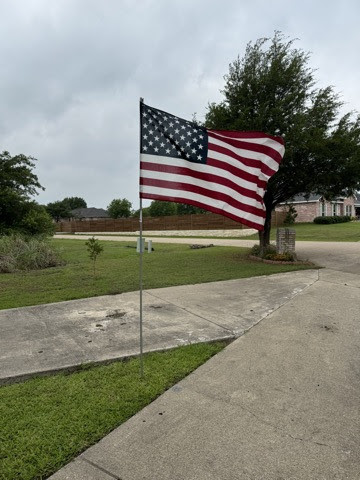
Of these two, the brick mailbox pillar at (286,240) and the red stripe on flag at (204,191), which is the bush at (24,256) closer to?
the brick mailbox pillar at (286,240)

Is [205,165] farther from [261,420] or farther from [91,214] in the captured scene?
[91,214]

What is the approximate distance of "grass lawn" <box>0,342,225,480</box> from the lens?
7.29 ft

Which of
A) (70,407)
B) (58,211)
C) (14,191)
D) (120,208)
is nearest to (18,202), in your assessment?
(14,191)

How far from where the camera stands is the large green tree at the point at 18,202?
14.2m

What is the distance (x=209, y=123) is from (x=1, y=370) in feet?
32.2

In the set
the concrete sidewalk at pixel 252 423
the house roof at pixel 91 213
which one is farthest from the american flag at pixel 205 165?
the house roof at pixel 91 213

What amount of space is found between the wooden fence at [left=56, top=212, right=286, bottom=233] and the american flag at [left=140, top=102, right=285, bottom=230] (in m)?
18.9

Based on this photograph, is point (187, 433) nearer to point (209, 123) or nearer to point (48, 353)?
point (48, 353)

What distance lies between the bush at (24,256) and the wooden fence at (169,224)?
37.5 feet

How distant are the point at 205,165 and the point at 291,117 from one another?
7563 millimetres

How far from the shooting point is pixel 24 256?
10586mm

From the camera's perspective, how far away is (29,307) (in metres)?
5.65

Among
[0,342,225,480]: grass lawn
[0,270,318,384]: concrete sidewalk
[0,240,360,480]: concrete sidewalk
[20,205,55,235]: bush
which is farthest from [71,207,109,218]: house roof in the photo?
[0,342,225,480]: grass lawn

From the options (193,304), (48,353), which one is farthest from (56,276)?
(48,353)
